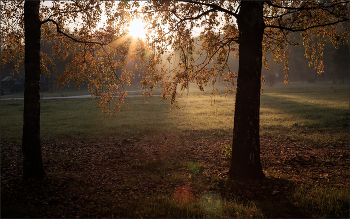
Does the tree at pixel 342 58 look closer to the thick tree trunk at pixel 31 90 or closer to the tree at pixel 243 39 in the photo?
the tree at pixel 243 39

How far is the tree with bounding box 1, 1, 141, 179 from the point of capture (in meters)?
6.45

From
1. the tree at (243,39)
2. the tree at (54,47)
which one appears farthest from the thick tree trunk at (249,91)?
the tree at (54,47)

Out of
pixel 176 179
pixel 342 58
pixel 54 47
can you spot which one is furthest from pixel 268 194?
pixel 342 58

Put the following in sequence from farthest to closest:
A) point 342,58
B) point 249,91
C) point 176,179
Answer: point 342,58
point 176,179
point 249,91

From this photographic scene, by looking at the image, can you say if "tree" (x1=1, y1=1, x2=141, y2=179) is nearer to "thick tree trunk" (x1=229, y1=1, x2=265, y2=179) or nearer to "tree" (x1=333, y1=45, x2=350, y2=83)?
"thick tree trunk" (x1=229, y1=1, x2=265, y2=179)

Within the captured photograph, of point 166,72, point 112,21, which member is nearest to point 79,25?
point 112,21

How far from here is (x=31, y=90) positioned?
6.40 meters

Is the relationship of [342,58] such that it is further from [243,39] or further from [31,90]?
[31,90]

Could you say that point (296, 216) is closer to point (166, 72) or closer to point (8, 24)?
point (166, 72)

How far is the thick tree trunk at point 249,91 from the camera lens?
6.33m

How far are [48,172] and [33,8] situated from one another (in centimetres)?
483

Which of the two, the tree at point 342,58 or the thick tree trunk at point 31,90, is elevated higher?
the tree at point 342,58

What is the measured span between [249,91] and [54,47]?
689 cm

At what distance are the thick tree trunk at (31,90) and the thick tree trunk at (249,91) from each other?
5.52 meters
